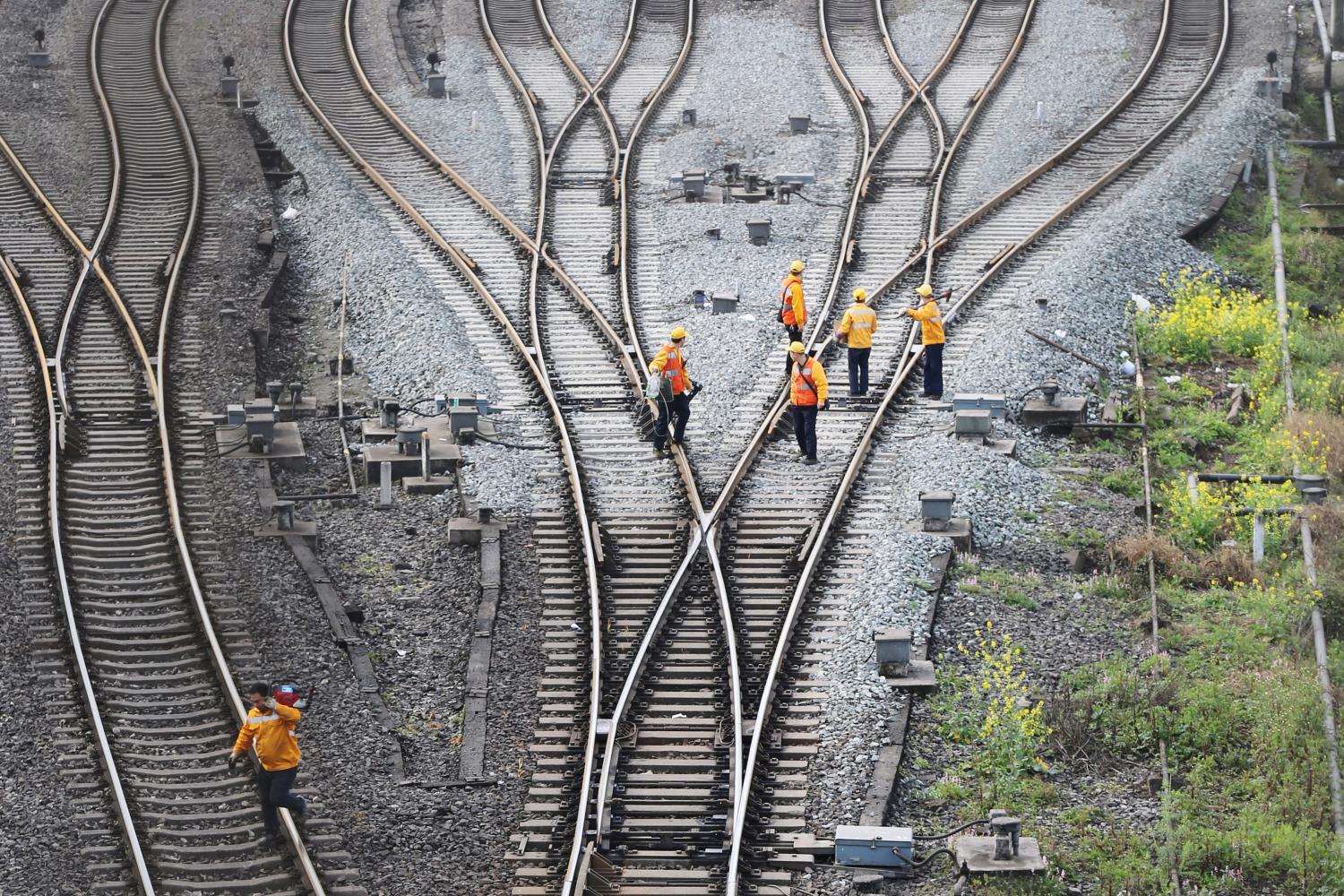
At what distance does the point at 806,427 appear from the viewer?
21328 mm

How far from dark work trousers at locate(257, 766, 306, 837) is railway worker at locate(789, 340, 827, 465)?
7.40 meters

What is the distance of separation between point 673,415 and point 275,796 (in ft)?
25.3

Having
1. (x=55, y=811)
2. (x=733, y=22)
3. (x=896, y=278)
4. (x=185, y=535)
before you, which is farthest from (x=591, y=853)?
(x=733, y=22)

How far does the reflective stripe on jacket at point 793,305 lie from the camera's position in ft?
78.4

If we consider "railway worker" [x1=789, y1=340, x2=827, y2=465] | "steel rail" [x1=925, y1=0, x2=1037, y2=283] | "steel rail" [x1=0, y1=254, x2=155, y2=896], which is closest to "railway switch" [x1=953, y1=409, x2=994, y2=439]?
"railway worker" [x1=789, y1=340, x2=827, y2=465]

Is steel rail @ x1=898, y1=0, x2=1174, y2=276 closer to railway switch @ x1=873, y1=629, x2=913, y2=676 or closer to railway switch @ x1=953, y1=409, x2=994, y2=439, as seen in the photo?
railway switch @ x1=953, y1=409, x2=994, y2=439

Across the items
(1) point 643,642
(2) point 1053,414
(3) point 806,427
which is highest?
(3) point 806,427

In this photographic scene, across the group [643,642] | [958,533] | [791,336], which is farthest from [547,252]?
[643,642]

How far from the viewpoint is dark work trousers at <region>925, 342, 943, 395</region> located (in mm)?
22891

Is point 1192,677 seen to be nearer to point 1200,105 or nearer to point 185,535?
point 185,535

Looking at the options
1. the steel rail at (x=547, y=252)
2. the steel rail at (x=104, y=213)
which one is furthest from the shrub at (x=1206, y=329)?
the steel rail at (x=104, y=213)

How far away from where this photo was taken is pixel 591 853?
15.1m

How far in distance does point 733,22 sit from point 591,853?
25248 millimetres

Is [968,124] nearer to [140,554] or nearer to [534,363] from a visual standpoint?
[534,363]
